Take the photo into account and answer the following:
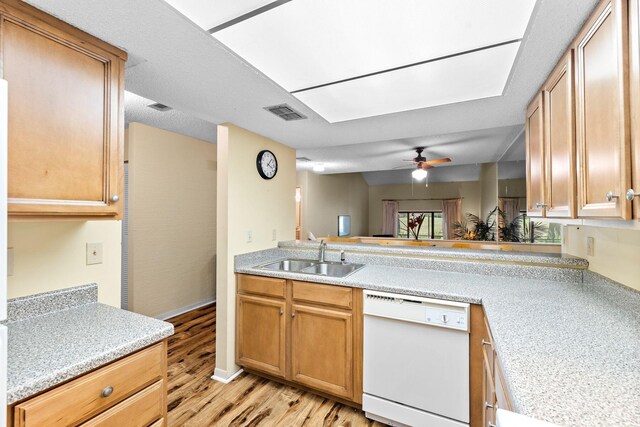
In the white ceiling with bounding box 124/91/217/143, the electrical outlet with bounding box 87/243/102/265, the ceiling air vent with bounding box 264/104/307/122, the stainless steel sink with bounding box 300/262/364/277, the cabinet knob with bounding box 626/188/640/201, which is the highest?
the white ceiling with bounding box 124/91/217/143

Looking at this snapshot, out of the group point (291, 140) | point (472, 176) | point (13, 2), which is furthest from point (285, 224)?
point (472, 176)

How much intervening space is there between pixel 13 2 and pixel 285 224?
2.41m

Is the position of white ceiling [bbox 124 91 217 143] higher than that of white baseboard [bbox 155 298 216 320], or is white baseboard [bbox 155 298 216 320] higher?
white ceiling [bbox 124 91 217 143]

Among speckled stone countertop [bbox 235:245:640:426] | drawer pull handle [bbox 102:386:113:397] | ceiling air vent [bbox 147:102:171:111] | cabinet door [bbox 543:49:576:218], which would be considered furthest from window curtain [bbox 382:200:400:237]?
drawer pull handle [bbox 102:386:113:397]

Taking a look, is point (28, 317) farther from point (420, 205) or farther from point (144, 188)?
point (420, 205)

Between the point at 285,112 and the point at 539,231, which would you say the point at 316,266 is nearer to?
the point at 285,112

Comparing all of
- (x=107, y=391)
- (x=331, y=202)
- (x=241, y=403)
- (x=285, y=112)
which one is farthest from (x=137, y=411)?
(x=331, y=202)

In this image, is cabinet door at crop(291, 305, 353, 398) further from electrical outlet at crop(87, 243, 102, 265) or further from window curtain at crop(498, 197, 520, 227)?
window curtain at crop(498, 197, 520, 227)

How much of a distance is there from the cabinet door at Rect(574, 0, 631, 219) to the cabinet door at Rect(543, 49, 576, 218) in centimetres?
6

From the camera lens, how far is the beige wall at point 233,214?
2.39m

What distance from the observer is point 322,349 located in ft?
6.90

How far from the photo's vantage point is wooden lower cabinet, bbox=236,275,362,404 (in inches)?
79.0

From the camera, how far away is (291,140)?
9.56 ft

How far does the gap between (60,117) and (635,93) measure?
1890 millimetres
